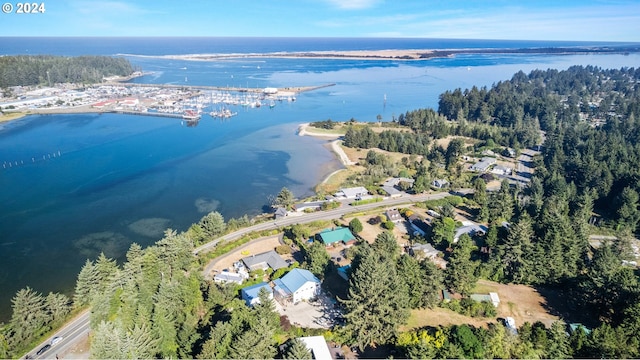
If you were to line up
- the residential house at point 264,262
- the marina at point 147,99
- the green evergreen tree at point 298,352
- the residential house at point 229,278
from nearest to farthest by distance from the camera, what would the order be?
1. the green evergreen tree at point 298,352
2. the residential house at point 229,278
3. the residential house at point 264,262
4. the marina at point 147,99

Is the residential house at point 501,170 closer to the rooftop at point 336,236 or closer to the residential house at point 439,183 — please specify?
the residential house at point 439,183

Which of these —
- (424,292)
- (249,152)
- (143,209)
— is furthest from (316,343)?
(249,152)

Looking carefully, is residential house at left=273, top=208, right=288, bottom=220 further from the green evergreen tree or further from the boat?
the boat

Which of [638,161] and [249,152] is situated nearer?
[638,161]

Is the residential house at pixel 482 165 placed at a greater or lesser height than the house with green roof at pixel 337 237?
greater

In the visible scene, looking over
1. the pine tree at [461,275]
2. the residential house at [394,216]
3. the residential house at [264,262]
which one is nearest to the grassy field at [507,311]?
the pine tree at [461,275]

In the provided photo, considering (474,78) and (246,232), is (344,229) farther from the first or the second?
(474,78)

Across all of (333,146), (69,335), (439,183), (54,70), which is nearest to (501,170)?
(439,183)
